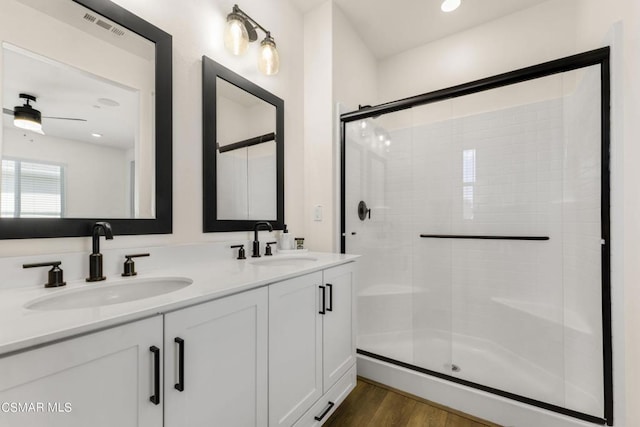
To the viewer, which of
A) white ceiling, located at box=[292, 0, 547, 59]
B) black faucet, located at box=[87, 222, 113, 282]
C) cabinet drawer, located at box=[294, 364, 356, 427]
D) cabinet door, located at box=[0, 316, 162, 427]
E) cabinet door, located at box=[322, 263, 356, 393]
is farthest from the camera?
white ceiling, located at box=[292, 0, 547, 59]

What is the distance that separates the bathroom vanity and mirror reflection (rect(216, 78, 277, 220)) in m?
0.37

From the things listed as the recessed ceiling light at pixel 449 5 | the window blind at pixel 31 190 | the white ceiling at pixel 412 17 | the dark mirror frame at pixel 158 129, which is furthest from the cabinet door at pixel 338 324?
the recessed ceiling light at pixel 449 5

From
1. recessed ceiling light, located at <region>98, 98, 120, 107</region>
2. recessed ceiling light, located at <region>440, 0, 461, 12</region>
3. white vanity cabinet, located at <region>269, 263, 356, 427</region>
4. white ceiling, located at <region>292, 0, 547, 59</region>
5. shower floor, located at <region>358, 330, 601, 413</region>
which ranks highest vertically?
white ceiling, located at <region>292, 0, 547, 59</region>

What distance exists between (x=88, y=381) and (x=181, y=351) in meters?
0.19

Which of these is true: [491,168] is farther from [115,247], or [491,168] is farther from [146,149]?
[115,247]

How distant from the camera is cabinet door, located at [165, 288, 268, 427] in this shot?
70 cm

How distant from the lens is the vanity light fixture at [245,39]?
1449 mm

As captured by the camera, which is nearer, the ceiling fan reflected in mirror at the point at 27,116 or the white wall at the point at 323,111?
the ceiling fan reflected in mirror at the point at 27,116

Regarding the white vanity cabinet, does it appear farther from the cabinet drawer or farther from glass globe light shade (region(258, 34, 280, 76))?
glass globe light shade (region(258, 34, 280, 76))

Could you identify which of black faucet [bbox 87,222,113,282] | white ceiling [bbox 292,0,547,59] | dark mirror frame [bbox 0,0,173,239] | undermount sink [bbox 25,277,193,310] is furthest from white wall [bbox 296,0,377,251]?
black faucet [bbox 87,222,113,282]

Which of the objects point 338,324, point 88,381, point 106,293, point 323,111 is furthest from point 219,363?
point 323,111

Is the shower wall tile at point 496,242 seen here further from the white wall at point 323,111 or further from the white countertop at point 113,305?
the white countertop at point 113,305

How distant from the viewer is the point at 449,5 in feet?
6.50

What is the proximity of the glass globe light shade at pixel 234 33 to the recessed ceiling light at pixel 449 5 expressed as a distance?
148 cm
